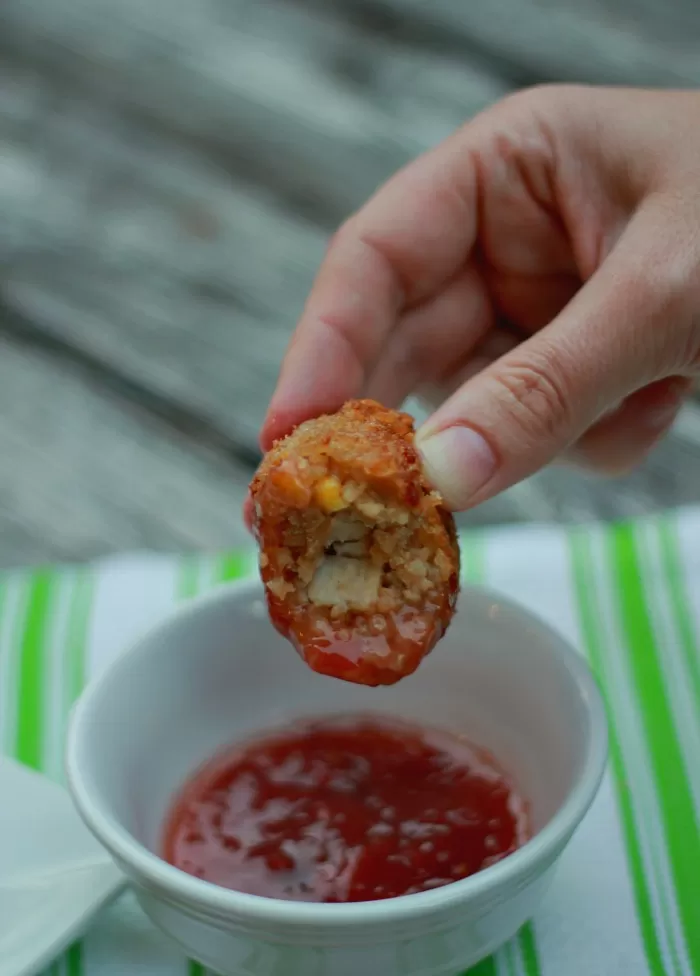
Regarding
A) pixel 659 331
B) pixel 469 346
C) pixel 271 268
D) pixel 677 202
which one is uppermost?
pixel 677 202

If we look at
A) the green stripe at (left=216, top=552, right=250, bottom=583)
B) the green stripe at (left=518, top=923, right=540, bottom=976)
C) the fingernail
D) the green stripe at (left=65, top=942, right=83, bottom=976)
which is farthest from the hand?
the green stripe at (left=65, top=942, right=83, bottom=976)

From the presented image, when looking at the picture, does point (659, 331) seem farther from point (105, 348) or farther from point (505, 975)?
point (105, 348)

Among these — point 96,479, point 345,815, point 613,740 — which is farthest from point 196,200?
point 345,815

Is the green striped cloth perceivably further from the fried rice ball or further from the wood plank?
the fried rice ball

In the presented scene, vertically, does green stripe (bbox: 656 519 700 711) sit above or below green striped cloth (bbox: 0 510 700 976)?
above

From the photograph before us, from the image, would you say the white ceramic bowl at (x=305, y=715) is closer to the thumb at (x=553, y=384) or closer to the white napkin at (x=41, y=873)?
the white napkin at (x=41, y=873)

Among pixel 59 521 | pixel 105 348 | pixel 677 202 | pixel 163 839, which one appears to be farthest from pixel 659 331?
pixel 105 348

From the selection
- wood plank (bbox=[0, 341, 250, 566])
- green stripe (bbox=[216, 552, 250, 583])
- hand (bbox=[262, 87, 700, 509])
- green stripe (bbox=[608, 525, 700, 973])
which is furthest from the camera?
wood plank (bbox=[0, 341, 250, 566])
